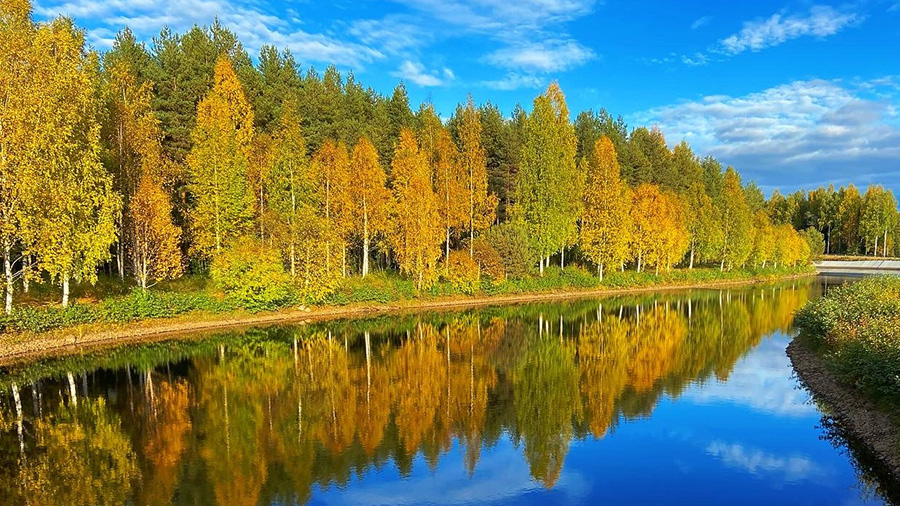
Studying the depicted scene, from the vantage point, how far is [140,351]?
27781 mm

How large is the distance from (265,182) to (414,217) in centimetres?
1175

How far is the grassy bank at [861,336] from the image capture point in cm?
1608

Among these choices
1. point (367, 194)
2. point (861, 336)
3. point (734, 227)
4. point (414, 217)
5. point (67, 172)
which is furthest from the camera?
point (734, 227)

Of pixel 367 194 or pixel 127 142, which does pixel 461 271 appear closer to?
pixel 367 194

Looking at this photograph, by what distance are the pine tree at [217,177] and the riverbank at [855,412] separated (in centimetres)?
3380

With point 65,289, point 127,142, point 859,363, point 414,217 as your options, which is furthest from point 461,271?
point 859,363

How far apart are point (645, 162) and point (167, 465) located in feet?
235

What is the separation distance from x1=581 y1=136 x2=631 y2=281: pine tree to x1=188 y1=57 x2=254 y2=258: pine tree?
34424 mm

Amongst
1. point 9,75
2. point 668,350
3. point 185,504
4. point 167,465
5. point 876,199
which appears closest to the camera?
point 185,504

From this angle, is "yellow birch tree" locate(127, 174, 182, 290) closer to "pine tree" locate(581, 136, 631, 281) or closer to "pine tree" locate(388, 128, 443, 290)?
"pine tree" locate(388, 128, 443, 290)

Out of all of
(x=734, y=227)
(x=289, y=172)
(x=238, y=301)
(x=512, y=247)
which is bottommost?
(x=238, y=301)

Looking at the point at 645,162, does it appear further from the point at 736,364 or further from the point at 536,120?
the point at 736,364

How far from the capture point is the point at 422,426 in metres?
17.2

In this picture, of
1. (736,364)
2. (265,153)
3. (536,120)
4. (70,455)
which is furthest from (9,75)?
(536,120)
